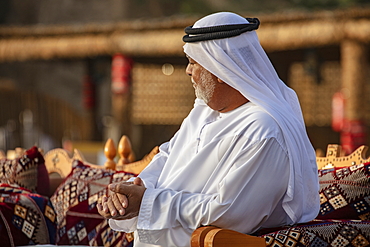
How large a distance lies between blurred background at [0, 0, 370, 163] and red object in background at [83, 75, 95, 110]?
24 mm

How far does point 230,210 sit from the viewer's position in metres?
2.08

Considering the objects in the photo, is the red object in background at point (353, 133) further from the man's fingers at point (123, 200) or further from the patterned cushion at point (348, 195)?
the man's fingers at point (123, 200)

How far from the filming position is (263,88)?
2.24 m

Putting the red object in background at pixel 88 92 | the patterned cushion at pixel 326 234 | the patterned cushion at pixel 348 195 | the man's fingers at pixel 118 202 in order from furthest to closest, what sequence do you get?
the red object in background at pixel 88 92, the patterned cushion at pixel 348 195, the man's fingers at pixel 118 202, the patterned cushion at pixel 326 234

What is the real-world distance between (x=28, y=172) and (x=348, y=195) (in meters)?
2.05

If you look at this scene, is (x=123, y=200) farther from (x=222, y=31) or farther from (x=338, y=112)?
(x=338, y=112)

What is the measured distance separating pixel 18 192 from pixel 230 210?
5.67ft

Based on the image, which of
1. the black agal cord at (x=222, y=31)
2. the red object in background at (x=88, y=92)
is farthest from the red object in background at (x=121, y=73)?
the black agal cord at (x=222, y=31)

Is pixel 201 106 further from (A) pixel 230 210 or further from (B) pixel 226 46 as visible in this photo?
(A) pixel 230 210

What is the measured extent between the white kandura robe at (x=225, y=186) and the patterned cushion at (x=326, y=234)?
0.39 feet

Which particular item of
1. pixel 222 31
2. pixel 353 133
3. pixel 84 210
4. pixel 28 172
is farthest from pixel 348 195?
pixel 353 133

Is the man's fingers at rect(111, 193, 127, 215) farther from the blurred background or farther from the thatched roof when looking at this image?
the thatched roof

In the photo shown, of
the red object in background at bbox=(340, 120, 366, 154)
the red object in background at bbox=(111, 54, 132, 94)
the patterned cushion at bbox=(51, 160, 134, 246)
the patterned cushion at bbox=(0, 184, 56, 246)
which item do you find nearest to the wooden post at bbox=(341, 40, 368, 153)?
the red object in background at bbox=(340, 120, 366, 154)

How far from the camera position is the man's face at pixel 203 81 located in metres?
2.36
